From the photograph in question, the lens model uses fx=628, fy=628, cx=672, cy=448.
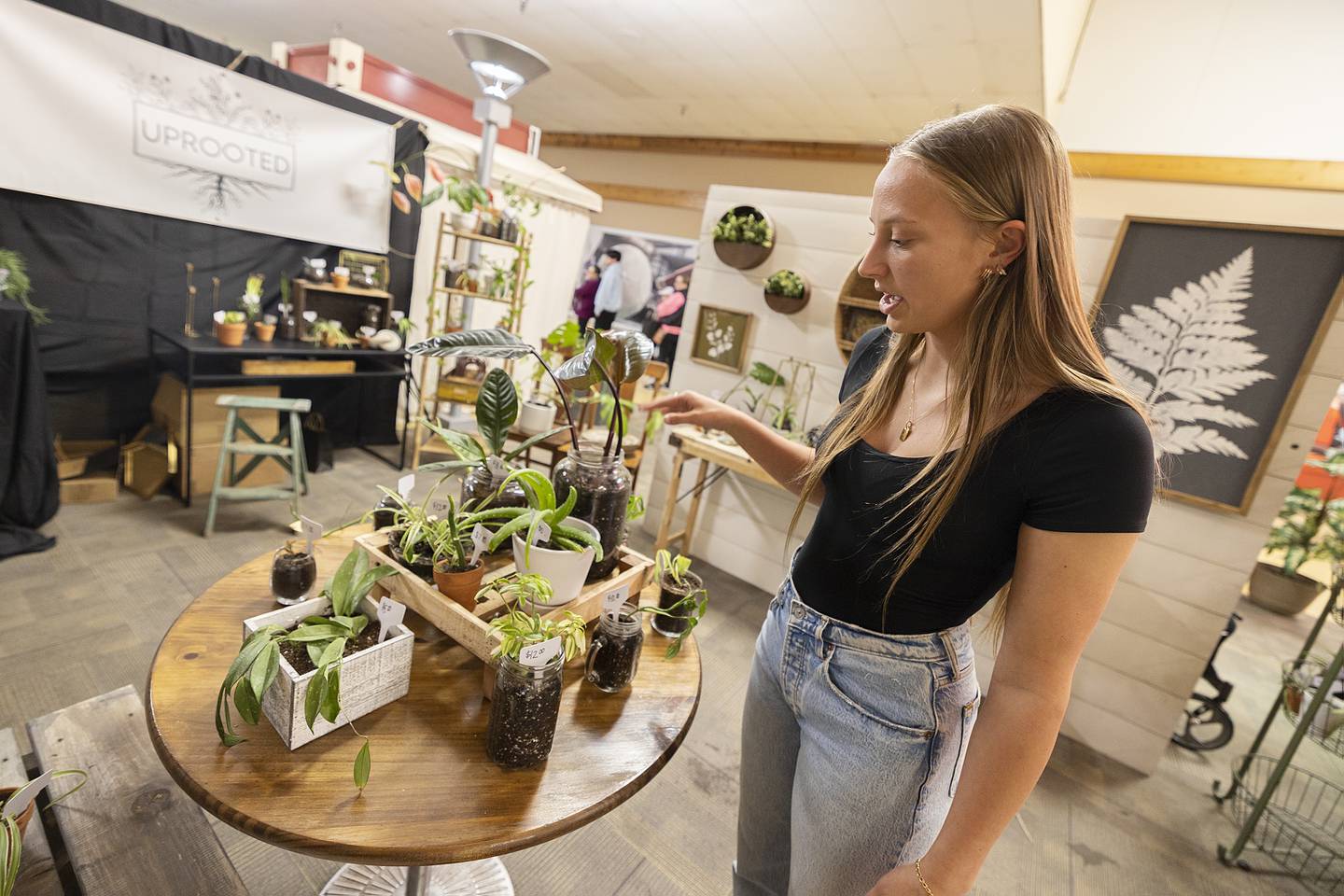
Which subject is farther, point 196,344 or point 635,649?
point 196,344

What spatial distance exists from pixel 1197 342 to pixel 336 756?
9.58 feet

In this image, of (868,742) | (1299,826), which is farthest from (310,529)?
(1299,826)

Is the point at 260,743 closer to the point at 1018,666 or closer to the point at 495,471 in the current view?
the point at 495,471

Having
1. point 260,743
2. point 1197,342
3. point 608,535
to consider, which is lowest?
point 260,743

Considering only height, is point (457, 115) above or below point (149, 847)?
above

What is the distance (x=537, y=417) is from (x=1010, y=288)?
215 cm

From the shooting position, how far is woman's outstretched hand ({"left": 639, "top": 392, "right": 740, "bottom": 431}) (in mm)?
1149

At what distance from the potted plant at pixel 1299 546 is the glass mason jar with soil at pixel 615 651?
494 cm

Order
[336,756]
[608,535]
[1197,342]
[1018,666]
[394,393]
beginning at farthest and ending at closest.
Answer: [394,393] → [1197,342] → [608,535] → [336,756] → [1018,666]

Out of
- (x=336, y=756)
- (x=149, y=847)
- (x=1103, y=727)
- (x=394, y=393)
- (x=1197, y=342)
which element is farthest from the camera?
(x=394, y=393)

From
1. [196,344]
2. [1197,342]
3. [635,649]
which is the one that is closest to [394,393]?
[196,344]

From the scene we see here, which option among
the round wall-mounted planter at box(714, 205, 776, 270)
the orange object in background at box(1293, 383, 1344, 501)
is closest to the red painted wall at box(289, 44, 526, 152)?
the round wall-mounted planter at box(714, 205, 776, 270)

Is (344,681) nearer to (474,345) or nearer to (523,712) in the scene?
(523,712)

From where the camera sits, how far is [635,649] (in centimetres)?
107
